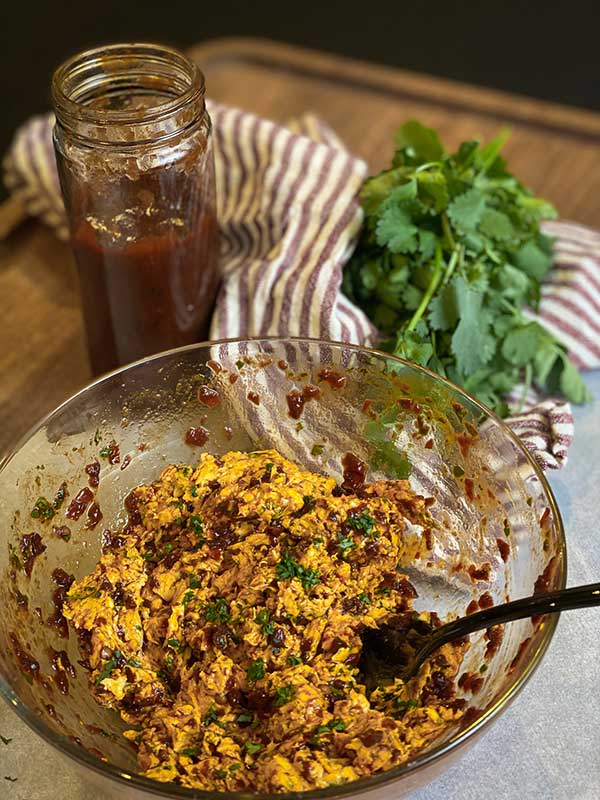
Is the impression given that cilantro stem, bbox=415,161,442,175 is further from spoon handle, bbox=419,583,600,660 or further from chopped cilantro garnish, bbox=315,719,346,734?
chopped cilantro garnish, bbox=315,719,346,734

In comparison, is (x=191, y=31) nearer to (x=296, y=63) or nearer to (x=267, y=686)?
(x=296, y=63)

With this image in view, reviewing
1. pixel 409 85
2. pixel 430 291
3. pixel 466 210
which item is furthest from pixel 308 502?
pixel 409 85

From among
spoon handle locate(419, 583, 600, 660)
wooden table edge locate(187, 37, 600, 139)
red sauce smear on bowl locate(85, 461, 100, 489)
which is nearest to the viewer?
spoon handle locate(419, 583, 600, 660)

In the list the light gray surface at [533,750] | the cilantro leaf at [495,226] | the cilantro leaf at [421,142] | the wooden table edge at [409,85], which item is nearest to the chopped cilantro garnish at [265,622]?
the light gray surface at [533,750]

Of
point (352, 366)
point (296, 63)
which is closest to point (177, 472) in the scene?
point (352, 366)

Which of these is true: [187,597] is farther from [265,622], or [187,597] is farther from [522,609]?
[522,609]

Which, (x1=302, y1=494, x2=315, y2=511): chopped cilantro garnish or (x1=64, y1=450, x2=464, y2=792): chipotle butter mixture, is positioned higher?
(x1=302, y1=494, x2=315, y2=511): chopped cilantro garnish

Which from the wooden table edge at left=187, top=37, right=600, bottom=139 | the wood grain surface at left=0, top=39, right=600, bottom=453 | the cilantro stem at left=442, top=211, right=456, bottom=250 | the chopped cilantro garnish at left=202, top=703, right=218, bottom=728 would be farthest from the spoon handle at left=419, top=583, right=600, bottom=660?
the wooden table edge at left=187, top=37, right=600, bottom=139
